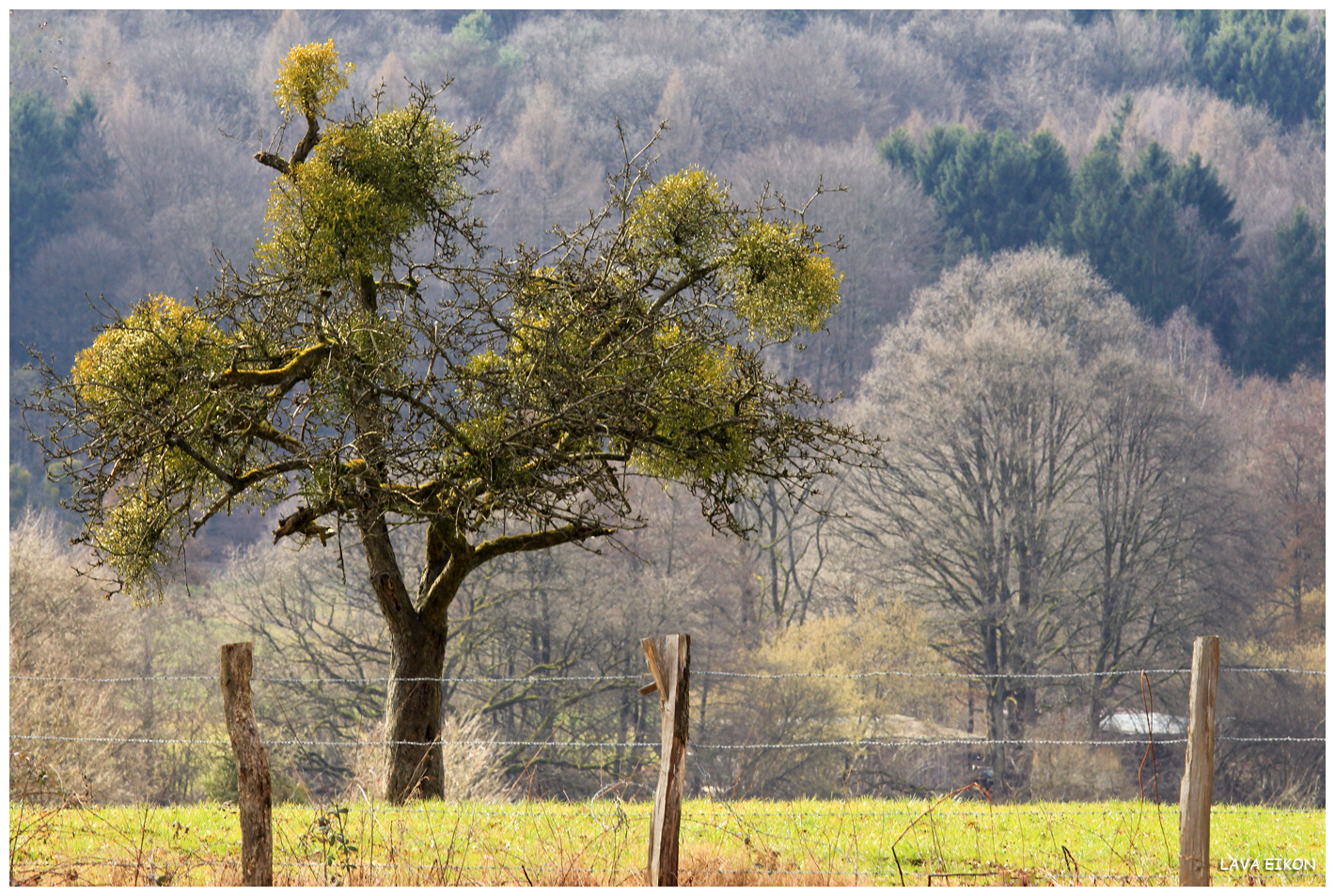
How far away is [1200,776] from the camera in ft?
19.2

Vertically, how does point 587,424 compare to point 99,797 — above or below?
above

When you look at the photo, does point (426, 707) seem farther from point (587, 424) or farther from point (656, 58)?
point (656, 58)

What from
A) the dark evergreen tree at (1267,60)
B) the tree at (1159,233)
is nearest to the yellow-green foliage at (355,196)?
the tree at (1159,233)

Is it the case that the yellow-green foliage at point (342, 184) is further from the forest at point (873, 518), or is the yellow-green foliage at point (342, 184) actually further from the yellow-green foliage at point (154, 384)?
the yellow-green foliage at point (154, 384)

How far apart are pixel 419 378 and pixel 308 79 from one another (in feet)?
8.29

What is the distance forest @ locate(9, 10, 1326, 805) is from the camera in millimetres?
25391

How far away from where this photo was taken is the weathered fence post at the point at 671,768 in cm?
561

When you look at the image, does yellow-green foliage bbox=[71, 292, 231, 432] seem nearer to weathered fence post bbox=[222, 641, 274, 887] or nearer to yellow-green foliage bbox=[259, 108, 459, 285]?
yellow-green foliage bbox=[259, 108, 459, 285]

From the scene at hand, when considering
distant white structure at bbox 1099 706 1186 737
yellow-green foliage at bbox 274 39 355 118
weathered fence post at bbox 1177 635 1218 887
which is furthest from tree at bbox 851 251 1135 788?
weathered fence post at bbox 1177 635 1218 887

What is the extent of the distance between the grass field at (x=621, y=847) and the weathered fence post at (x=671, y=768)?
850 millimetres

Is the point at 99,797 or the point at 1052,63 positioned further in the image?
the point at 1052,63

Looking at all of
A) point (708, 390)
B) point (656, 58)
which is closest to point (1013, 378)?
point (708, 390)

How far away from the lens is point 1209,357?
1877 inches

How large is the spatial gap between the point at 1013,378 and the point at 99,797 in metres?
22.2
